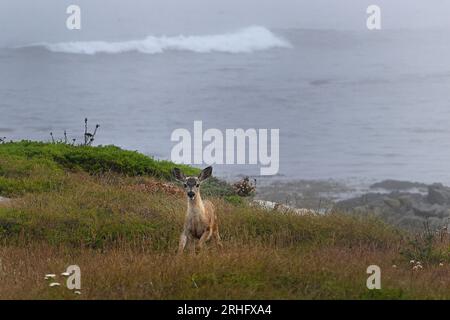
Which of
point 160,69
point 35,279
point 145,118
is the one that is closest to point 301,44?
point 160,69

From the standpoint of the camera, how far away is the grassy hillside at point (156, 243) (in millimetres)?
12734

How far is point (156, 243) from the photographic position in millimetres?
Result: 17234

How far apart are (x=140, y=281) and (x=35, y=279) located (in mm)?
1696

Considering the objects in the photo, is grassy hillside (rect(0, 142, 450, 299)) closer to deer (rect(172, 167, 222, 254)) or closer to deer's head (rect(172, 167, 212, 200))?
deer (rect(172, 167, 222, 254))

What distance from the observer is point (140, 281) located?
42.1 feet

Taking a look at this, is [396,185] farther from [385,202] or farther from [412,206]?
[412,206]

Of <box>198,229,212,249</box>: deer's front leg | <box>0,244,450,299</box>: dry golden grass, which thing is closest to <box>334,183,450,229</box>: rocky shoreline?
<box>198,229,212,249</box>: deer's front leg

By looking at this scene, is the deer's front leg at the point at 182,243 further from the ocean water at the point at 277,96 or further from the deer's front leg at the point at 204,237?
the ocean water at the point at 277,96

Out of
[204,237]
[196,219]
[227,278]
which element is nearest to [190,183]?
[196,219]

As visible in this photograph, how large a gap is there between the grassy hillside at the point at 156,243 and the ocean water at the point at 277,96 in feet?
127

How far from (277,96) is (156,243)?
109 m

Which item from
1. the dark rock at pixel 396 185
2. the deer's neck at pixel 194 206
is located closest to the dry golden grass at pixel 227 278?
the deer's neck at pixel 194 206

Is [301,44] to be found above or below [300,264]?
above
